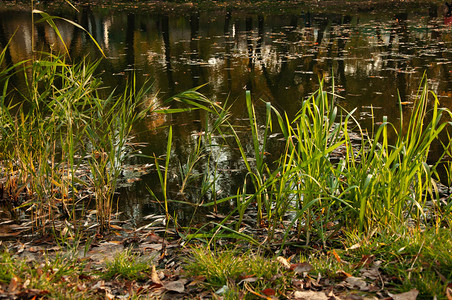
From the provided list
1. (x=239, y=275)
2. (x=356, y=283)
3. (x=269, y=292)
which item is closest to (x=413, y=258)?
(x=356, y=283)

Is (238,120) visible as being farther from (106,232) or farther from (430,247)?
(430,247)

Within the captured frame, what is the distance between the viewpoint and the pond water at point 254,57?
5.79 meters

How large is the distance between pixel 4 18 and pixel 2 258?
66.0 ft

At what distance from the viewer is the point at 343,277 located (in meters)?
2.10

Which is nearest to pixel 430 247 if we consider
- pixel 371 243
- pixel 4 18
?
pixel 371 243

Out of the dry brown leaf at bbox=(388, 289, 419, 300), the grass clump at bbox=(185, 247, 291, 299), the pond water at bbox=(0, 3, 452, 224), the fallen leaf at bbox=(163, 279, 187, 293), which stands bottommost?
the fallen leaf at bbox=(163, 279, 187, 293)

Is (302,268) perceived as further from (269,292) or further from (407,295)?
(407,295)

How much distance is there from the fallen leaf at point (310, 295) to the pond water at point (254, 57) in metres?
1.31

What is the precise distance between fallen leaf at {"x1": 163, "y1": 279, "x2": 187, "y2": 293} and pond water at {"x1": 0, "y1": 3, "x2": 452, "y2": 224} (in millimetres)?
1190

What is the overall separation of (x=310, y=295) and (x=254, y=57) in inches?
351

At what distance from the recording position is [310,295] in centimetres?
196

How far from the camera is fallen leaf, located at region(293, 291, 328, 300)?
193cm

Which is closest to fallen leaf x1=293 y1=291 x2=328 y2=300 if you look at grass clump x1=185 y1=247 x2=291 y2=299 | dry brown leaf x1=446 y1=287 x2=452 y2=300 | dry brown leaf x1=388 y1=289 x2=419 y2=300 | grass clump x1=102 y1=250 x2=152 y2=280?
grass clump x1=185 y1=247 x2=291 y2=299

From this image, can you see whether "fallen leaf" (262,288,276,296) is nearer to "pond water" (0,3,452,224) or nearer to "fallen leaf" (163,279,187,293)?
"fallen leaf" (163,279,187,293)
